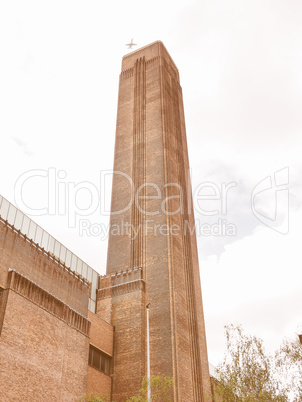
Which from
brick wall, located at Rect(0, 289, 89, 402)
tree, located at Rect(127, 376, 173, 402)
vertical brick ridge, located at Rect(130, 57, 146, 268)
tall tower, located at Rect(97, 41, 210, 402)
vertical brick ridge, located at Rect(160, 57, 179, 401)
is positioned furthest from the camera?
vertical brick ridge, located at Rect(130, 57, 146, 268)

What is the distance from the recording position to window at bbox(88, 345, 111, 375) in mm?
28300

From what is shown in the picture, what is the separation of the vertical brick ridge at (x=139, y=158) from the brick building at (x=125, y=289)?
4.4 inches

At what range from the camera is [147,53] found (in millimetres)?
53938

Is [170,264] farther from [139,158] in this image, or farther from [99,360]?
[139,158]

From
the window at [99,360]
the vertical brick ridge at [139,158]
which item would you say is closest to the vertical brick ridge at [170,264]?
the vertical brick ridge at [139,158]

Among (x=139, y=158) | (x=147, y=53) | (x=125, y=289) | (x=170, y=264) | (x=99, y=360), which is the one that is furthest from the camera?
(x=147, y=53)

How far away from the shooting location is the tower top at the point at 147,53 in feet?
175

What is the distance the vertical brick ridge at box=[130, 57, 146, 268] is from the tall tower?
100mm

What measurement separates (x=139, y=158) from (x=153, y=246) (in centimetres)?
1133

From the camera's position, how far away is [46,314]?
2416cm

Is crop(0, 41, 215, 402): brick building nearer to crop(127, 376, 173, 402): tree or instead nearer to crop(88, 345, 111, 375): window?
crop(88, 345, 111, 375): window

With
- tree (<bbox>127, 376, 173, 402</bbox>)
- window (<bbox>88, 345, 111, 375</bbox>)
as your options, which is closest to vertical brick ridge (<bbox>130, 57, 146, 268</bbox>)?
window (<bbox>88, 345, 111, 375</bbox>)

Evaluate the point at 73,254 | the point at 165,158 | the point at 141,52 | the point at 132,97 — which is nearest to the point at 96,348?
the point at 73,254

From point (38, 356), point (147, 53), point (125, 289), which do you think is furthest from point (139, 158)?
Result: point (38, 356)
